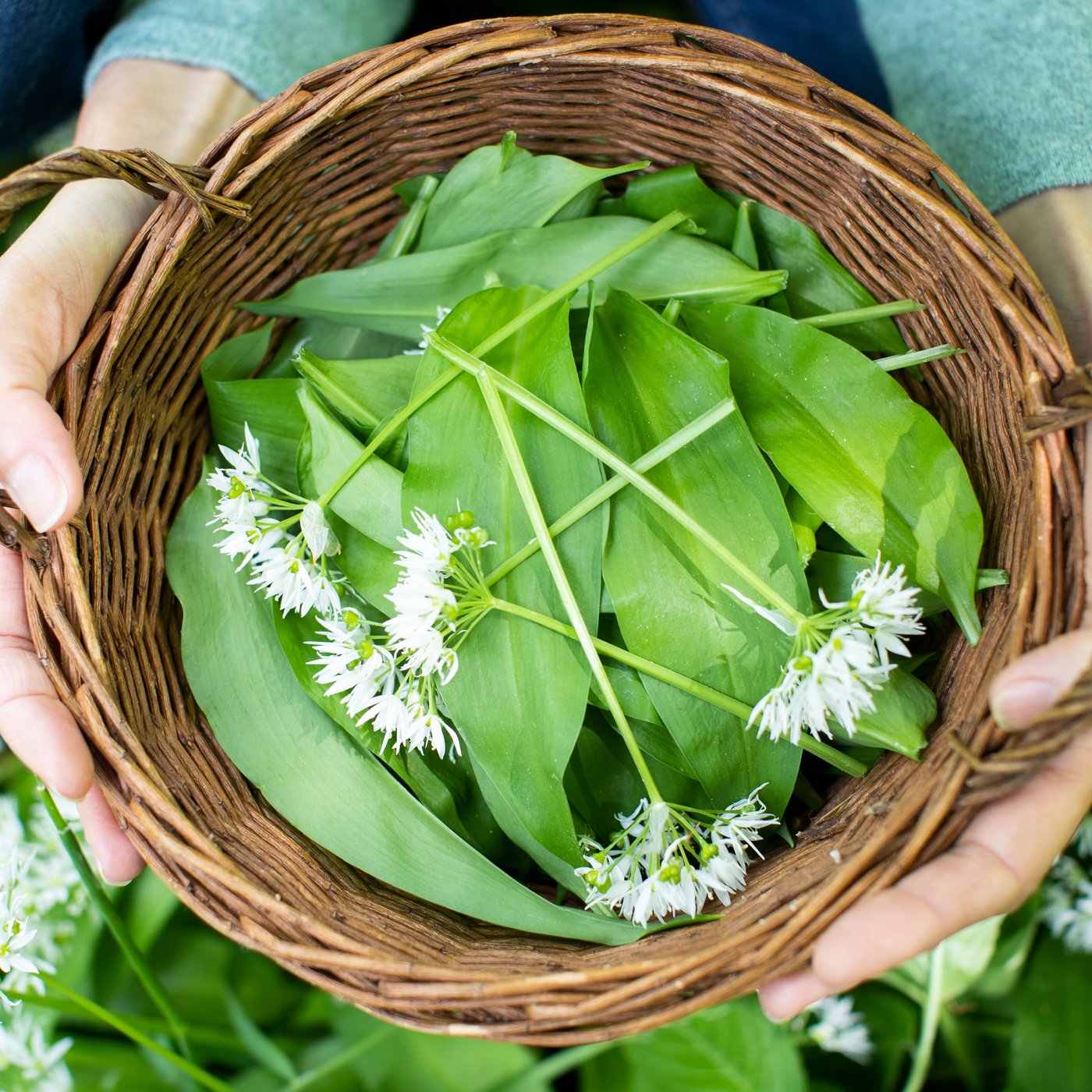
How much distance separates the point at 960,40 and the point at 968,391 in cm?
46

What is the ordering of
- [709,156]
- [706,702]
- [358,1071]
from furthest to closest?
[358,1071] → [709,156] → [706,702]

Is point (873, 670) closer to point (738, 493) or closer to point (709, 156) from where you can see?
point (738, 493)

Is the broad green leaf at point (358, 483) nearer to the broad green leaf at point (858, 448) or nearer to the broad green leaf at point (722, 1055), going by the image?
the broad green leaf at point (858, 448)

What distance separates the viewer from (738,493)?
640 mm

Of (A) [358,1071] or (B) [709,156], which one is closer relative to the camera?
(B) [709,156]

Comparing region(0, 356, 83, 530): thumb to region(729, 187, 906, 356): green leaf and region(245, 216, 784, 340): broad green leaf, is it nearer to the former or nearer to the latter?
region(245, 216, 784, 340): broad green leaf

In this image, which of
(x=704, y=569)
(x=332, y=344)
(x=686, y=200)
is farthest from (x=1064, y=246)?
(x=332, y=344)

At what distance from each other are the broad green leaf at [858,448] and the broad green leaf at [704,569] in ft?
0.13

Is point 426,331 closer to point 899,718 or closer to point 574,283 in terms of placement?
point 574,283

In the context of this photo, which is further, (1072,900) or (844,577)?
(1072,900)

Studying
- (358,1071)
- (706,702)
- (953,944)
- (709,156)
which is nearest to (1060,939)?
(953,944)

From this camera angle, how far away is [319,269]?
81 cm

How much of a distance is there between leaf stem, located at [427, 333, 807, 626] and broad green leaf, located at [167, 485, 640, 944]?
24cm

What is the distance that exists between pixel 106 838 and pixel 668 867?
1.30ft
